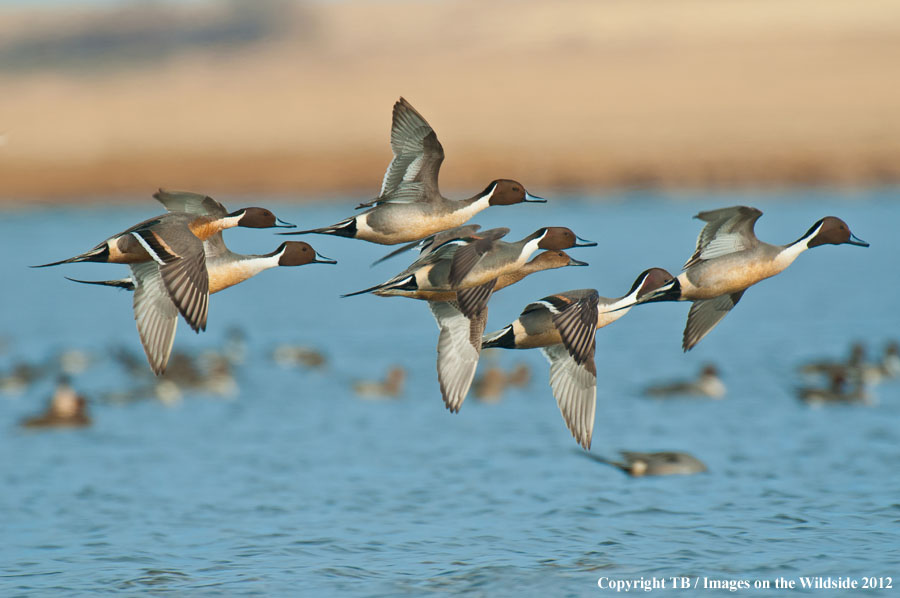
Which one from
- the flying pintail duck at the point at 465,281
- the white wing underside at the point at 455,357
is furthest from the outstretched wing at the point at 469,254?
the white wing underside at the point at 455,357

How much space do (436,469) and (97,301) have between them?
16.3 m

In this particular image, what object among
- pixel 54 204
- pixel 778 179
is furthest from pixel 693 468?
pixel 54 204

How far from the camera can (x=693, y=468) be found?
483 inches

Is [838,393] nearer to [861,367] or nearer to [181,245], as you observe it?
[861,367]

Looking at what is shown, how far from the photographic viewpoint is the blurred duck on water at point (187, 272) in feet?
22.0

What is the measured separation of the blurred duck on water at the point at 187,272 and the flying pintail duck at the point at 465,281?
582 millimetres

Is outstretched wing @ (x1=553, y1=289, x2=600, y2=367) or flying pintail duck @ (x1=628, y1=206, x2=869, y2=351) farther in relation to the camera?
flying pintail duck @ (x1=628, y1=206, x2=869, y2=351)

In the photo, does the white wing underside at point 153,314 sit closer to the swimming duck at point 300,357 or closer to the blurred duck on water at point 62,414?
the blurred duck on water at point 62,414

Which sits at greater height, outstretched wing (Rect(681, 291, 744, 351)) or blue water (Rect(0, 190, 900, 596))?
outstretched wing (Rect(681, 291, 744, 351))

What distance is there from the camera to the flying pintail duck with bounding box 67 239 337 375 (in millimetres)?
7125

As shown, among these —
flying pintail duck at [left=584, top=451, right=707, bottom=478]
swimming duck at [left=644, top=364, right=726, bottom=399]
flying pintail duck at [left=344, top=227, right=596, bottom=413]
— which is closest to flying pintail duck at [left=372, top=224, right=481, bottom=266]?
flying pintail duck at [left=344, top=227, right=596, bottom=413]

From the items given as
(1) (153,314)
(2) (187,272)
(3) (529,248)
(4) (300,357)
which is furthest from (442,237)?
(4) (300,357)

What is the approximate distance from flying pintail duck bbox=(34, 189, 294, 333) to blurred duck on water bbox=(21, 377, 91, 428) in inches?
310

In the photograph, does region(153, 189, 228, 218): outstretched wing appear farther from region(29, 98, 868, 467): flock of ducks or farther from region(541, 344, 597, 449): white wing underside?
region(541, 344, 597, 449): white wing underside
